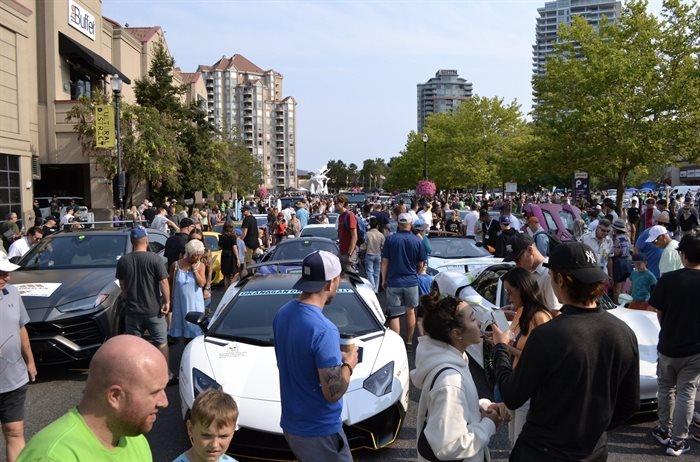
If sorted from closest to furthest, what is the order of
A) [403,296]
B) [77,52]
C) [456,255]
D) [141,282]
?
[141,282] → [403,296] → [456,255] → [77,52]

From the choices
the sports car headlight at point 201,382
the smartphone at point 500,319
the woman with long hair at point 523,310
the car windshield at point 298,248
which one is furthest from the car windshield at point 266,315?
the car windshield at point 298,248

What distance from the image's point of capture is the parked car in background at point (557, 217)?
1466 centimetres

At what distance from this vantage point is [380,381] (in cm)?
492

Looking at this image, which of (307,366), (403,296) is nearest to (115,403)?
(307,366)

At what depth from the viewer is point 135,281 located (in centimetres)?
665

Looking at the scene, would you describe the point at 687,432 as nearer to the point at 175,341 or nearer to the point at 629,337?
the point at 629,337

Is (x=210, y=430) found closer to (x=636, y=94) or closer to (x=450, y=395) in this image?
(x=450, y=395)

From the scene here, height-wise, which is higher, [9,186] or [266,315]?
[9,186]

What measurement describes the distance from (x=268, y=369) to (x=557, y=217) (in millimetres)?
11728

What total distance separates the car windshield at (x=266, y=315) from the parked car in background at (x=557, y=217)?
9.46 meters

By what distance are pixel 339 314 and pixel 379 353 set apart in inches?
30.7

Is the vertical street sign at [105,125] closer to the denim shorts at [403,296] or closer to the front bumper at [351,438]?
the denim shorts at [403,296]

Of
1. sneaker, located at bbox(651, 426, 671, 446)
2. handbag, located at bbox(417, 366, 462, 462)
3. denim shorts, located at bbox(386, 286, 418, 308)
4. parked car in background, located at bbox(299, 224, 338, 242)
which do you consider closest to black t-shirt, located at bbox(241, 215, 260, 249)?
parked car in background, located at bbox(299, 224, 338, 242)

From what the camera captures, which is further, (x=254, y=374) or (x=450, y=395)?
(x=254, y=374)
